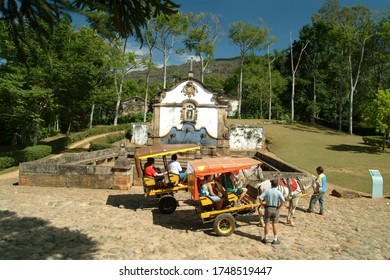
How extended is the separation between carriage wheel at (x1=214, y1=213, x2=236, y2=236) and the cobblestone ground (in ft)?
0.74

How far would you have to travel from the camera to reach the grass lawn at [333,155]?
17875 mm

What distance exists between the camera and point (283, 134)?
37219 millimetres

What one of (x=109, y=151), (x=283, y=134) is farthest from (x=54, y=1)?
(x=283, y=134)

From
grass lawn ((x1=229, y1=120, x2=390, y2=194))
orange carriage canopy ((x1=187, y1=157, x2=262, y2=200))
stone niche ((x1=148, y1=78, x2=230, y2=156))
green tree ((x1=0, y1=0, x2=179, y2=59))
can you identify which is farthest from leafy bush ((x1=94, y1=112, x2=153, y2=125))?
green tree ((x1=0, y1=0, x2=179, y2=59))

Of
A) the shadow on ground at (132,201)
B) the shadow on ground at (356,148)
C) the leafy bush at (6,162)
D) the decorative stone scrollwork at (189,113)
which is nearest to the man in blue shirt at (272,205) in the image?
the shadow on ground at (132,201)

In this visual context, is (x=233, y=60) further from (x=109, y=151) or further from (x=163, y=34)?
(x=109, y=151)

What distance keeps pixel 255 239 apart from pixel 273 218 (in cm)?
78

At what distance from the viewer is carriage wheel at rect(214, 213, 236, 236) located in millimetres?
8204

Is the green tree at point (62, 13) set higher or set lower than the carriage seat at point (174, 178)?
higher

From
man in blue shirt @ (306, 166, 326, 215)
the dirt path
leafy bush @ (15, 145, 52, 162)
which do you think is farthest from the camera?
leafy bush @ (15, 145, 52, 162)

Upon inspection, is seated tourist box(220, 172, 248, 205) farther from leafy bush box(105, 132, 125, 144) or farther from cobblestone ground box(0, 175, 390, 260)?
leafy bush box(105, 132, 125, 144)

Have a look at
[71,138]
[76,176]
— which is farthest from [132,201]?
[71,138]

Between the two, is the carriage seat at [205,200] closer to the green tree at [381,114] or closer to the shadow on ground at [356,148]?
the green tree at [381,114]

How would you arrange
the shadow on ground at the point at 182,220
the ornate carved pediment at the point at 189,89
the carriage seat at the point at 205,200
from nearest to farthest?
the carriage seat at the point at 205,200
the shadow on ground at the point at 182,220
the ornate carved pediment at the point at 189,89
